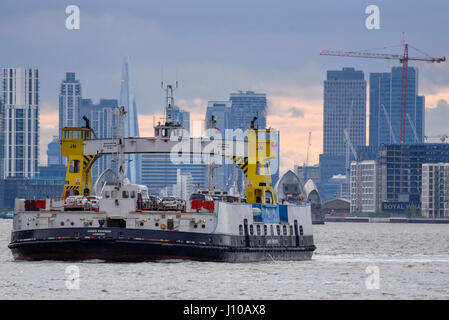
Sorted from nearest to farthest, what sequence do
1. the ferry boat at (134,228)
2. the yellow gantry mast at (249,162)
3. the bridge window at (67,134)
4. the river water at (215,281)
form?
the river water at (215,281), the ferry boat at (134,228), the yellow gantry mast at (249,162), the bridge window at (67,134)

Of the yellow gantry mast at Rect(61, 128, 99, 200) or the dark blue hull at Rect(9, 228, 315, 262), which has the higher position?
the yellow gantry mast at Rect(61, 128, 99, 200)

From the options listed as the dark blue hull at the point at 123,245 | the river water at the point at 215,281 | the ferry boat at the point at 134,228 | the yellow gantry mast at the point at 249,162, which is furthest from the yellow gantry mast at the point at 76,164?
the dark blue hull at the point at 123,245

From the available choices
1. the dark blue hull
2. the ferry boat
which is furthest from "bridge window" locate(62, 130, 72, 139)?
Result: the dark blue hull

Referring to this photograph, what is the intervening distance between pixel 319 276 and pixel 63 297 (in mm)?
22917

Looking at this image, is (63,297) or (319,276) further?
(319,276)

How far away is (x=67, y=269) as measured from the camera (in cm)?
7850

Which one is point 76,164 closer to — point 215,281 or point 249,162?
point 249,162

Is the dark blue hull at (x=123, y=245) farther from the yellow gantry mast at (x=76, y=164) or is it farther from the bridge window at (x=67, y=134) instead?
the bridge window at (x=67, y=134)

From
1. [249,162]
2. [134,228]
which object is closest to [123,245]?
[134,228]

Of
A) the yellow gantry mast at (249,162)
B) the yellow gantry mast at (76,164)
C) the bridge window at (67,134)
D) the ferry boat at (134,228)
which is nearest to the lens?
the ferry boat at (134,228)

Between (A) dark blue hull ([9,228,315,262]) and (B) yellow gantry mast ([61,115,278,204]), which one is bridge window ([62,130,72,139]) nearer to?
(B) yellow gantry mast ([61,115,278,204])

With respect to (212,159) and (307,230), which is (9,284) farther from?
(307,230)

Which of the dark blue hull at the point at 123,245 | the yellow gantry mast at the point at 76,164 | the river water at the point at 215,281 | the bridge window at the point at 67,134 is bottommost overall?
the river water at the point at 215,281
